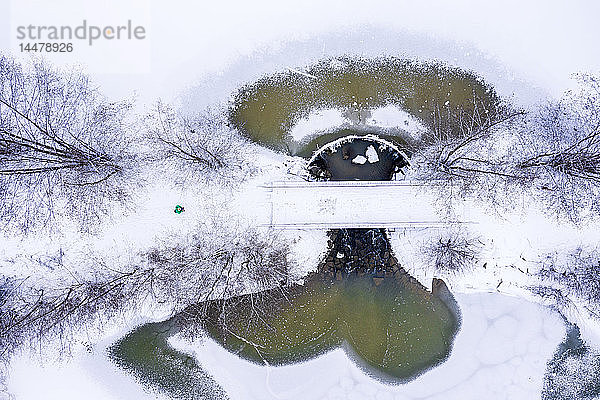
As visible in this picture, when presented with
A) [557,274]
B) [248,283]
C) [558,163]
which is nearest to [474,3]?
[558,163]

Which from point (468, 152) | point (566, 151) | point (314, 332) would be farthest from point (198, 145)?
point (566, 151)

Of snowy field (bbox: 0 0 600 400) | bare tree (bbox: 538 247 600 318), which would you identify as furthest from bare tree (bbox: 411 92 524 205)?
bare tree (bbox: 538 247 600 318)

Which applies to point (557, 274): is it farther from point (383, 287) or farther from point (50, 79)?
point (50, 79)

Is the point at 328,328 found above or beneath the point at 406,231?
beneath

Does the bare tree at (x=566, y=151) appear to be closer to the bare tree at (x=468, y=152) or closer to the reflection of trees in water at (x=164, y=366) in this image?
the bare tree at (x=468, y=152)

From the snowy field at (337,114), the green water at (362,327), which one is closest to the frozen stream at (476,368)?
the snowy field at (337,114)

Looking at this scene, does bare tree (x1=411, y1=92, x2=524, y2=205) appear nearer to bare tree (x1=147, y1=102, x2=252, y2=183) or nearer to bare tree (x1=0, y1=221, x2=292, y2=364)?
bare tree (x1=0, y1=221, x2=292, y2=364)

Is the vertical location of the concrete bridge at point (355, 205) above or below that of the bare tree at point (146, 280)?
above
